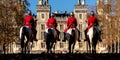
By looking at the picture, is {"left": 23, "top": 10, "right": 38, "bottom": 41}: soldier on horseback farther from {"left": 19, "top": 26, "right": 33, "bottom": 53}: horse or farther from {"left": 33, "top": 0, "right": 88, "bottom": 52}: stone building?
{"left": 33, "top": 0, "right": 88, "bottom": 52}: stone building

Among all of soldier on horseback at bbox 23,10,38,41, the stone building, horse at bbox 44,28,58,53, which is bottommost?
the stone building

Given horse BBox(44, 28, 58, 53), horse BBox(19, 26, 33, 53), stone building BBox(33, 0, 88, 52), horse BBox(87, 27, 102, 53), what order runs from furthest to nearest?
1. stone building BBox(33, 0, 88, 52)
2. horse BBox(44, 28, 58, 53)
3. horse BBox(87, 27, 102, 53)
4. horse BBox(19, 26, 33, 53)

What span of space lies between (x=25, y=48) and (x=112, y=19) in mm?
41610

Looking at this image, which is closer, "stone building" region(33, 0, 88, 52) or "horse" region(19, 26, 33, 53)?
"horse" region(19, 26, 33, 53)

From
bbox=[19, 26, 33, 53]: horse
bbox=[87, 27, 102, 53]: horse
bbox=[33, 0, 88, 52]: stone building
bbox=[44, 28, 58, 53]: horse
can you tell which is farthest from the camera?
bbox=[33, 0, 88, 52]: stone building

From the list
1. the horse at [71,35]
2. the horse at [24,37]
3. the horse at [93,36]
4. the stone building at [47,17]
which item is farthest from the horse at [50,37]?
the stone building at [47,17]

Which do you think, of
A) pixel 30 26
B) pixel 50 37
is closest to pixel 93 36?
pixel 50 37

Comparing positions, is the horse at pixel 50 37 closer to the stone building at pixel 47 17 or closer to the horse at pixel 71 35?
the horse at pixel 71 35

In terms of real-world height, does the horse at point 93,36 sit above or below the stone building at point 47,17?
above

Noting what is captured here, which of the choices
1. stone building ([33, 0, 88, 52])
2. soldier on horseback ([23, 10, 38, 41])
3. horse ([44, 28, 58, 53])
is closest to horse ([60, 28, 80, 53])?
horse ([44, 28, 58, 53])

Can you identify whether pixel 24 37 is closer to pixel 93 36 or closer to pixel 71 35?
pixel 71 35

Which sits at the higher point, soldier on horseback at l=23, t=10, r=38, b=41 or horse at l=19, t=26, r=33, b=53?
soldier on horseback at l=23, t=10, r=38, b=41

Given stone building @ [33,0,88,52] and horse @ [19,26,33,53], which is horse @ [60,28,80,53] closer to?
horse @ [19,26,33,53]

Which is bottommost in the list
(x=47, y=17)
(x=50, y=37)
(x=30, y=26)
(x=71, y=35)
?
(x=47, y=17)
